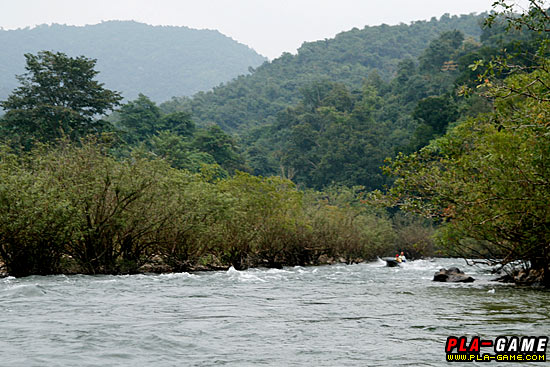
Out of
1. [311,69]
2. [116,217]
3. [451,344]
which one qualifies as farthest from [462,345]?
[311,69]

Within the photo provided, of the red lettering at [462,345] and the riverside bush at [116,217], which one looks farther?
the riverside bush at [116,217]

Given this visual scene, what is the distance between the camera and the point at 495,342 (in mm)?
8352

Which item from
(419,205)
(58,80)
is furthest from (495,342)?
(58,80)

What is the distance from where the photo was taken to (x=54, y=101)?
150 ft

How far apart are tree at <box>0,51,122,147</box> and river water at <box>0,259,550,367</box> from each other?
2930 centimetres

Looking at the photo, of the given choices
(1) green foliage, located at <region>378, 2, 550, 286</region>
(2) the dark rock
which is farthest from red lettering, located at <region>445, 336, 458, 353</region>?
(2) the dark rock

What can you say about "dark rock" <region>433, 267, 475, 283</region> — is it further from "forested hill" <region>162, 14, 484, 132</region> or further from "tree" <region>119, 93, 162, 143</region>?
"forested hill" <region>162, 14, 484, 132</region>

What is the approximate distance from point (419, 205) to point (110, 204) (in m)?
10.1

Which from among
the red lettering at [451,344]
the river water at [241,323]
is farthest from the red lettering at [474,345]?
the river water at [241,323]

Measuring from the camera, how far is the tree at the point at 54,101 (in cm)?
4316

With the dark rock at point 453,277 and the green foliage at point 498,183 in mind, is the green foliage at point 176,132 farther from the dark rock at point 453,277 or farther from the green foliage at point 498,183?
the green foliage at point 498,183

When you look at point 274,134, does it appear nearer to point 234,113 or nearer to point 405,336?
point 234,113

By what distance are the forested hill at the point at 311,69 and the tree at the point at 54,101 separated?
56902mm

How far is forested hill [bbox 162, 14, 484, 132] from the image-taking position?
11283 centimetres
